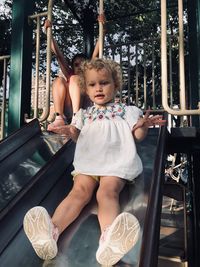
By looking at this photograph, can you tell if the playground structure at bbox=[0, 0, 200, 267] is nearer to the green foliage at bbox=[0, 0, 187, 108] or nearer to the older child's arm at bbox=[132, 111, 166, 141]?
the older child's arm at bbox=[132, 111, 166, 141]

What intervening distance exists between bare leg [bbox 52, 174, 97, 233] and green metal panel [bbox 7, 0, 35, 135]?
1412mm

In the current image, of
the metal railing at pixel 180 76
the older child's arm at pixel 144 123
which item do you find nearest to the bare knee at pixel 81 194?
the older child's arm at pixel 144 123

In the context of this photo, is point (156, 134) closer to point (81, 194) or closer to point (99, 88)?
point (99, 88)

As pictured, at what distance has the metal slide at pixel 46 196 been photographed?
4.22 ft

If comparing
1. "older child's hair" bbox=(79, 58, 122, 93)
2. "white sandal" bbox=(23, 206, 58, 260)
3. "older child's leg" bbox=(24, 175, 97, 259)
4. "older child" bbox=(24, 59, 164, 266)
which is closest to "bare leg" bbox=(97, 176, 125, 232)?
"older child" bbox=(24, 59, 164, 266)

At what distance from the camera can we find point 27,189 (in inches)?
64.2

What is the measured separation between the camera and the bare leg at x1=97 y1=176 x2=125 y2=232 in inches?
55.1

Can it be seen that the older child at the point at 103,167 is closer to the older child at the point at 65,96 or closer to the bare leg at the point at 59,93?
the older child at the point at 65,96

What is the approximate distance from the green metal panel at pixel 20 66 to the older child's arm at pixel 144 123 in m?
1.42

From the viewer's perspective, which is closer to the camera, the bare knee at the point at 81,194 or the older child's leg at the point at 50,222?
→ the older child's leg at the point at 50,222

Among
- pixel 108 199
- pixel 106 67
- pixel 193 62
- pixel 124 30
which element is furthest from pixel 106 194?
pixel 124 30

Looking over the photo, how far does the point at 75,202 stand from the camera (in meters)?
1.54

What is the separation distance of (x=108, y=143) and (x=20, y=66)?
1563 millimetres

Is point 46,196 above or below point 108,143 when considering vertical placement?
below
